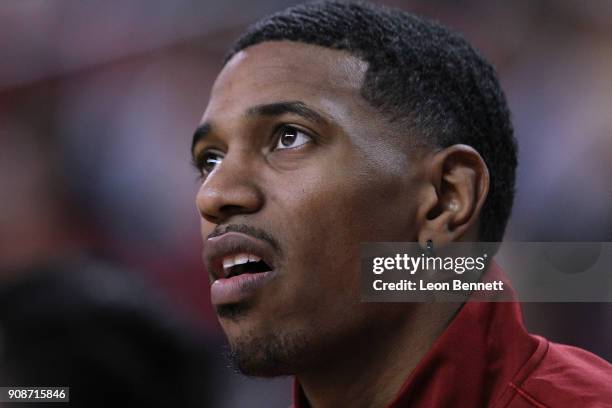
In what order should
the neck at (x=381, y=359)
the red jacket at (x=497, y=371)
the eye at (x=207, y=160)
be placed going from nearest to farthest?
the red jacket at (x=497, y=371) → the neck at (x=381, y=359) → the eye at (x=207, y=160)

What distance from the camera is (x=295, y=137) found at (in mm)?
1136

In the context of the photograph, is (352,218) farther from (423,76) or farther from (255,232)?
(423,76)

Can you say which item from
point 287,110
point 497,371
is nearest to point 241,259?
point 287,110

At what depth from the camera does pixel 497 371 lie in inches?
40.8

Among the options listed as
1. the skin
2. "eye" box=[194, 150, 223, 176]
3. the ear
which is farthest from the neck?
"eye" box=[194, 150, 223, 176]

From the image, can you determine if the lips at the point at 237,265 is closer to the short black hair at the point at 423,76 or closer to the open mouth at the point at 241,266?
the open mouth at the point at 241,266

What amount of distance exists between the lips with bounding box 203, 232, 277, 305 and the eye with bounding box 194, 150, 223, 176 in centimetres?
17

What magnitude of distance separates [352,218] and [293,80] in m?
0.22

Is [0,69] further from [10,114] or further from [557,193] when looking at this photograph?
[557,193]

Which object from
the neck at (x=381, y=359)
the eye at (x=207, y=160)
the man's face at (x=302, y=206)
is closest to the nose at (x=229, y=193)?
the man's face at (x=302, y=206)

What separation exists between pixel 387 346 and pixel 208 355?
0.96m

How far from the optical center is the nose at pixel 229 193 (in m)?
1.08

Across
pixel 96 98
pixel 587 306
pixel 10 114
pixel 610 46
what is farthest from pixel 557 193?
pixel 10 114

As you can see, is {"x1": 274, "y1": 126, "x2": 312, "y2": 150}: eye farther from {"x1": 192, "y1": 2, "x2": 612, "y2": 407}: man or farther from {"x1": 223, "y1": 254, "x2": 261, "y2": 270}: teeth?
{"x1": 223, "y1": 254, "x2": 261, "y2": 270}: teeth
